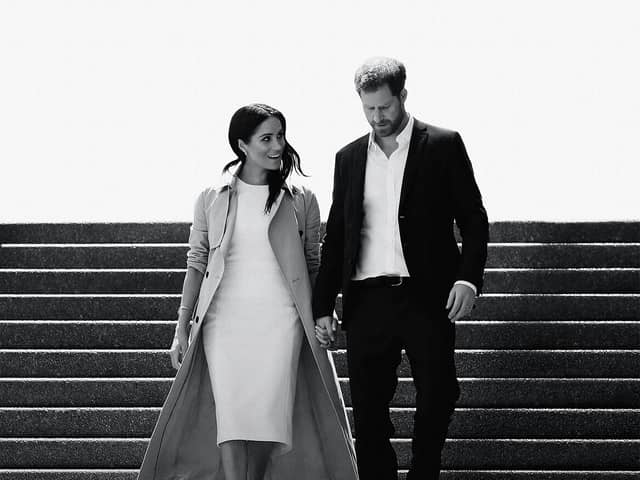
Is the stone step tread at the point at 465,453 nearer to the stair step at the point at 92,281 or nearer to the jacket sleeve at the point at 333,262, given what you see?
the stair step at the point at 92,281

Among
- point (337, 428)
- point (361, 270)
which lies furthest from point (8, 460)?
point (361, 270)

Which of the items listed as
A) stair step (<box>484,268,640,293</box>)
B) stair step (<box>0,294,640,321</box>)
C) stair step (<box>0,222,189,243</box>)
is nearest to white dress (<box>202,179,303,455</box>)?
stair step (<box>0,294,640,321</box>)

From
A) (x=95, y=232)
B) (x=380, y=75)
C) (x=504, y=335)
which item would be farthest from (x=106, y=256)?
(x=380, y=75)

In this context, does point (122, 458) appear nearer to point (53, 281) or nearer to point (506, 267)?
point (53, 281)

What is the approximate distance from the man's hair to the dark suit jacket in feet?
0.82

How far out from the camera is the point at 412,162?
4.17 m

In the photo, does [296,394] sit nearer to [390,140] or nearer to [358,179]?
[358,179]

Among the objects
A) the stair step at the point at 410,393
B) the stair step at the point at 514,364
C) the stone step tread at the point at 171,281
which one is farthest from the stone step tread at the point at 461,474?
the stone step tread at the point at 171,281

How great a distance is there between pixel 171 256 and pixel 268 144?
2.20 meters

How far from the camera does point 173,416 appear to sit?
454 cm

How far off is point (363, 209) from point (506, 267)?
2.25 m

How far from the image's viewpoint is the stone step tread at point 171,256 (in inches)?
244

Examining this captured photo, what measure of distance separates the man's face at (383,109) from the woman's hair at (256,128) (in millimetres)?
461

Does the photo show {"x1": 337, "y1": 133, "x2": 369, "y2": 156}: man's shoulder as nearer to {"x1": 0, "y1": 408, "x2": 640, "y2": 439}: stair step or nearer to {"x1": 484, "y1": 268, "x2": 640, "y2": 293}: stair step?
{"x1": 0, "y1": 408, "x2": 640, "y2": 439}: stair step
